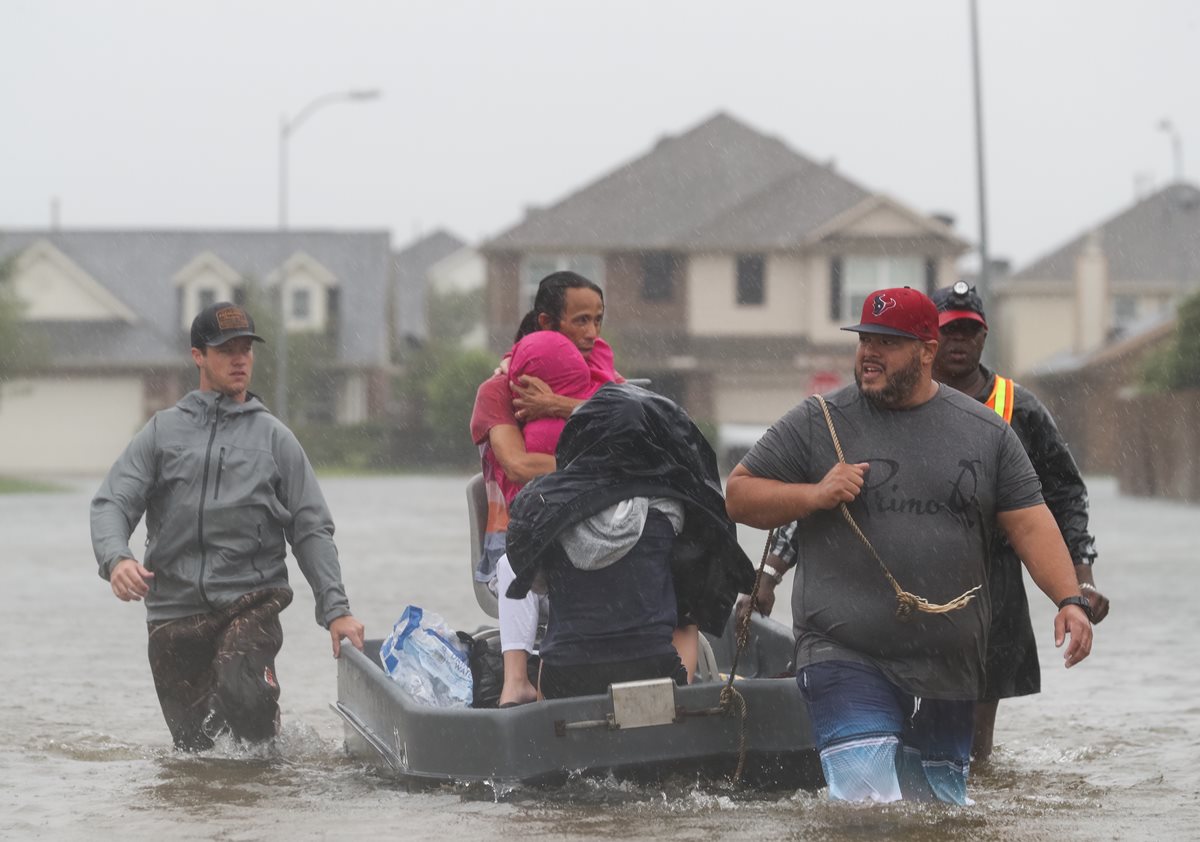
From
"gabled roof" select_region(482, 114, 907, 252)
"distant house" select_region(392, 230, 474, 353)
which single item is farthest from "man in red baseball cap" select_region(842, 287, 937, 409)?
"distant house" select_region(392, 230, 474, 353)

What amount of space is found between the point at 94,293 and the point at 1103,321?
30372 millimetres

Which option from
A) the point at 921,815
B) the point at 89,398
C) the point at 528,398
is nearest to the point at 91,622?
the point at 528,398

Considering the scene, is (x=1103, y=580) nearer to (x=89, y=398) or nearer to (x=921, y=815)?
(x=921, y=815)

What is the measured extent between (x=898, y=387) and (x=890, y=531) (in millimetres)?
412

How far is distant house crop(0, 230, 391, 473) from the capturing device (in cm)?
6194

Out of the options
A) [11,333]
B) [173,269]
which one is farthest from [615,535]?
[173,269]

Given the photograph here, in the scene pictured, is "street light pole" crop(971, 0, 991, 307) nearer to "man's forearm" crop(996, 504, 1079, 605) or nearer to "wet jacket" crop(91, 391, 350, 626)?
"wet jacket" crop(91, 391, 350, 626)

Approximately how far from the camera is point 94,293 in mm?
63938

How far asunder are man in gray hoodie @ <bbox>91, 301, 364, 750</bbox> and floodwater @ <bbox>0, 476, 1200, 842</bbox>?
33 centimetres

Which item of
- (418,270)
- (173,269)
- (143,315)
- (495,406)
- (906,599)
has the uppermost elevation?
(418,270)

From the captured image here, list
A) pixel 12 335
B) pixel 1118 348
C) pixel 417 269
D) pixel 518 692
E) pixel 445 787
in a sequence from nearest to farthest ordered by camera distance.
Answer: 1. pixel 445 787
2. pixel 518 692
3. pixel 12 335
4. pixel 1118 348
5. pixel 417 269

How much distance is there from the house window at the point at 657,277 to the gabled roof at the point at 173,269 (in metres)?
9.95

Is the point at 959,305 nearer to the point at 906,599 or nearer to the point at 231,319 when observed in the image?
the point at 906,599

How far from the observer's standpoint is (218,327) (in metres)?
8.05
